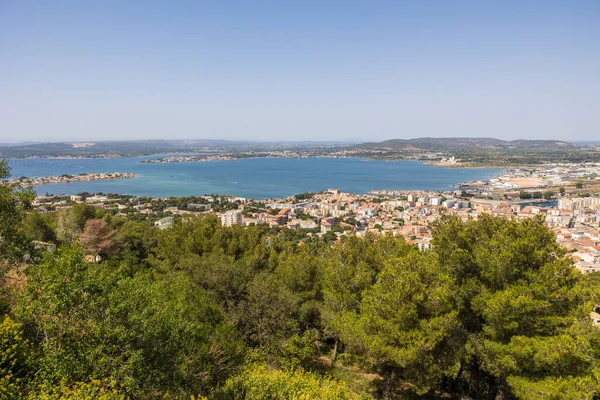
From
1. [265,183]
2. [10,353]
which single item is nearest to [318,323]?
[10,353]

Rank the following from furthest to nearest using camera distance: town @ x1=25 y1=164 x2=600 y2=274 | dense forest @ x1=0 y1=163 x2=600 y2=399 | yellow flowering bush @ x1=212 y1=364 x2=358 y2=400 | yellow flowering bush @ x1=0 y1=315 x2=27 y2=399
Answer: town @ x1=25 y1=164 x2=600 y2=274, yellow flowering bush @ x1=212 y1=364 x2=358 y2=400, dense forest @ x1=0 y1=163 x2=600 y2=399, yellow flowering bush @ x1=0 y1=315 x2=27 y2=399

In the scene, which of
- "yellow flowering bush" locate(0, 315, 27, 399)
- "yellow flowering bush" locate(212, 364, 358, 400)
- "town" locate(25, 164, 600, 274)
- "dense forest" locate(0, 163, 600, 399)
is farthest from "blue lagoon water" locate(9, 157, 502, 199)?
"yellow flowering bush" locate(0, 315, 27, 399)

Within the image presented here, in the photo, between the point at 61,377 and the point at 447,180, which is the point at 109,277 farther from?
the point at 447,180

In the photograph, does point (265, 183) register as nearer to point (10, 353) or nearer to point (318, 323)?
point (318, 323)

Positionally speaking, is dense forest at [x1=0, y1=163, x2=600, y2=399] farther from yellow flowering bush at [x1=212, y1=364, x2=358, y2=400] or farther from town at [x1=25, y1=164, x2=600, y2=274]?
town at [x1=25, y1=164, x2=600, y2=274]

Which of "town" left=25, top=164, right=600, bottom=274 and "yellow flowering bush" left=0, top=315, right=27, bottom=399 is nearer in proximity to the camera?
"yellow flowering bush" left=0, top=315, right=27, bottom=399

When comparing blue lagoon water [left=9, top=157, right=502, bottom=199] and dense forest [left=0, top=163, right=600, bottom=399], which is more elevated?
dense forest [left=0, top=163, right=600, bottom=399]

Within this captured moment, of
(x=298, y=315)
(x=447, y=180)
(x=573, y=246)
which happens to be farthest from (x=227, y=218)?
(x=447, y=180)
